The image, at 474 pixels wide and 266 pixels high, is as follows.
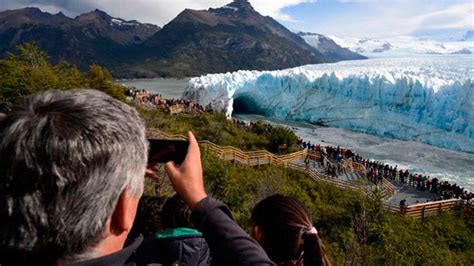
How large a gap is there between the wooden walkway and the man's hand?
10988 millimetres

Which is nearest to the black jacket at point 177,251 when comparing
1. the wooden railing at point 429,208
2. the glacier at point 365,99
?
the wooden railing at point 429,208

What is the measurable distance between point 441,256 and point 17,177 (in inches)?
407

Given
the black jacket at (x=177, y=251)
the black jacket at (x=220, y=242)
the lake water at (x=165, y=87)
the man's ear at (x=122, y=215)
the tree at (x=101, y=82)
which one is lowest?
the lake water at (x=165, y=87)

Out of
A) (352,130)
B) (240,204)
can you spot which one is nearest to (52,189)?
(240,204)

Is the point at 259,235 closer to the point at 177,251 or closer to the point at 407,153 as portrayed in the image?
the point at 177,251

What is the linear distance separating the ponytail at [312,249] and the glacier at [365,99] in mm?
22624

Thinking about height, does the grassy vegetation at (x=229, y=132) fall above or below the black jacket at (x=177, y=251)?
below

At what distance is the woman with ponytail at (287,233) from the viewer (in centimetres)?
143

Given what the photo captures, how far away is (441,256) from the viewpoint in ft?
Result: 30.9

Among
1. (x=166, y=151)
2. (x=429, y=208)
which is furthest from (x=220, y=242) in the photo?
(x=429, y=208)

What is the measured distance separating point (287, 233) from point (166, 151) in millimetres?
597

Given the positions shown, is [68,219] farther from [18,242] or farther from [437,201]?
[437,201]

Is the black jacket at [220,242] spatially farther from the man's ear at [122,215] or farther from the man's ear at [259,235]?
the man's ear at [259,235]

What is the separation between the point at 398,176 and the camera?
50.8 ft
